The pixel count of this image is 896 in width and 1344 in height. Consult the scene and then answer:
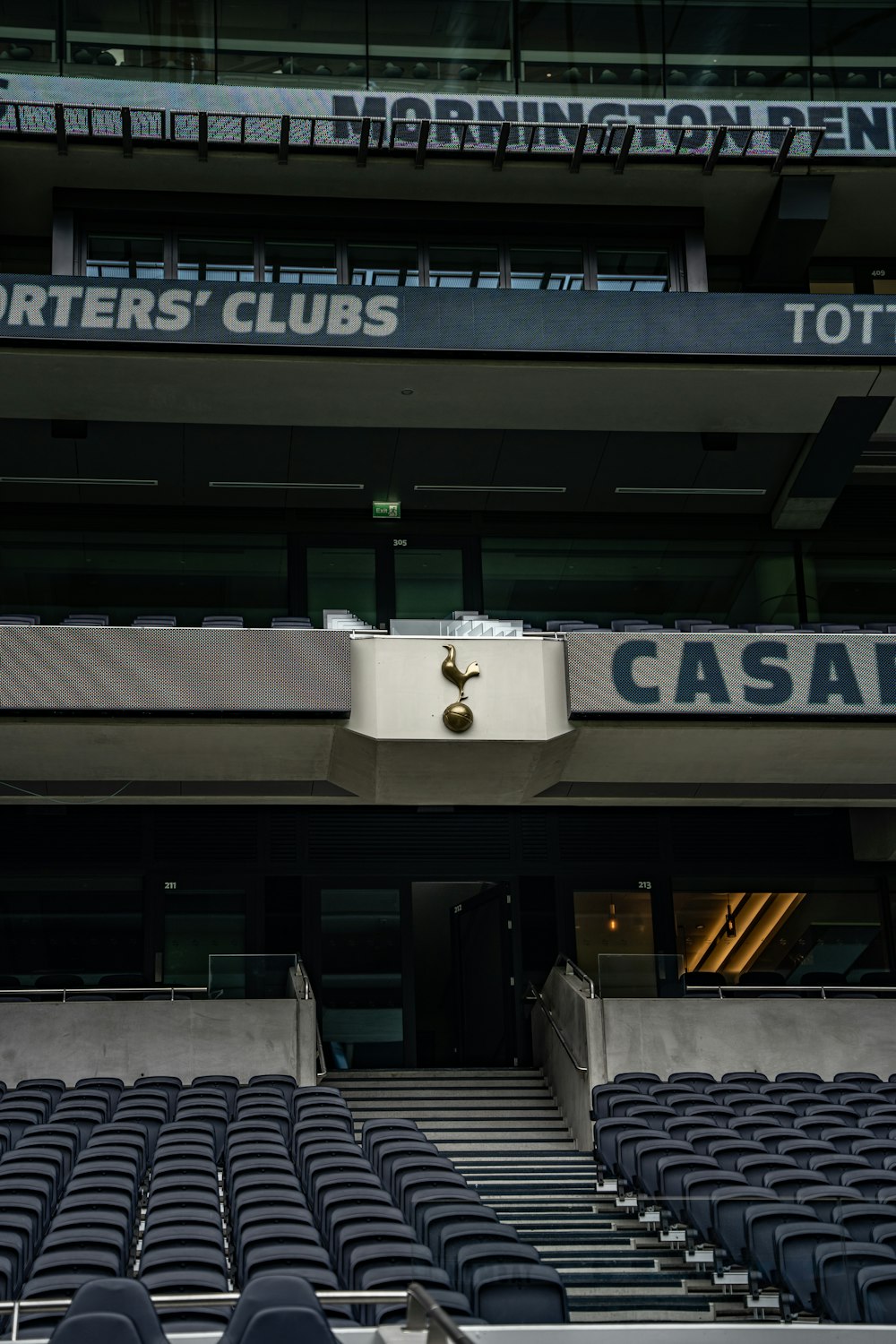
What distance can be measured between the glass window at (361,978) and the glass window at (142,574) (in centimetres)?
395

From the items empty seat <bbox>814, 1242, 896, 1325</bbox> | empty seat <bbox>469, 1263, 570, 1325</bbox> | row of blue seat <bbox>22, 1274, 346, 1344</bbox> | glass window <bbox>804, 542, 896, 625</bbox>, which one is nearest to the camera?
row of blue seat <bbox>22, 1274, 346, 1344</bbox>

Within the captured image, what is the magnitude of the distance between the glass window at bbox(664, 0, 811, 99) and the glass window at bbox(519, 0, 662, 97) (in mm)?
251

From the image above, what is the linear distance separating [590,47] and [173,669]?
947 cm

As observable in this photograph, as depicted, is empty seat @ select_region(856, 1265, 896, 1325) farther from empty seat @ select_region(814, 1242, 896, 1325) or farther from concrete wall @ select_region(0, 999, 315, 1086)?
concrete wall @ select_region(0, 999, 315, 1086)

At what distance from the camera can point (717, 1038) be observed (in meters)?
14.9

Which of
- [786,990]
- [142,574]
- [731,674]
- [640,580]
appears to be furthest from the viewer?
[640,580]

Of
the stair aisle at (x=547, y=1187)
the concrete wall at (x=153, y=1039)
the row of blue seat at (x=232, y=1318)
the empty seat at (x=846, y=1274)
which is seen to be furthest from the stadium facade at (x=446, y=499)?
the row of blue seat at (x=232, y=1318)

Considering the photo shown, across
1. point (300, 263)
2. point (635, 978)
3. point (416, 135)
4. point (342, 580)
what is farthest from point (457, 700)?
point (416, 135)

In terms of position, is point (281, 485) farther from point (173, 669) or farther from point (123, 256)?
point (173, 669)

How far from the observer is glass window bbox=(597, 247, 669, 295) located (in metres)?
17.1

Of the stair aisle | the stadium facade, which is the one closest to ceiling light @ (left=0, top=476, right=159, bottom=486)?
Result: the stadium facade

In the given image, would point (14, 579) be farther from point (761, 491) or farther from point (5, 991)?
point (761, 491)

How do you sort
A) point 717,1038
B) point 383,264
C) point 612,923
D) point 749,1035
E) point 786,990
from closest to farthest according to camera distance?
point 717,1038 < point 749,1035 < point 786,990 < point 383,264 < point 612,923

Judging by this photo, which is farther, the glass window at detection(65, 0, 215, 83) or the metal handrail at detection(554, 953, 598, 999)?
the glass window at detection(65, 0, 215, 83)
